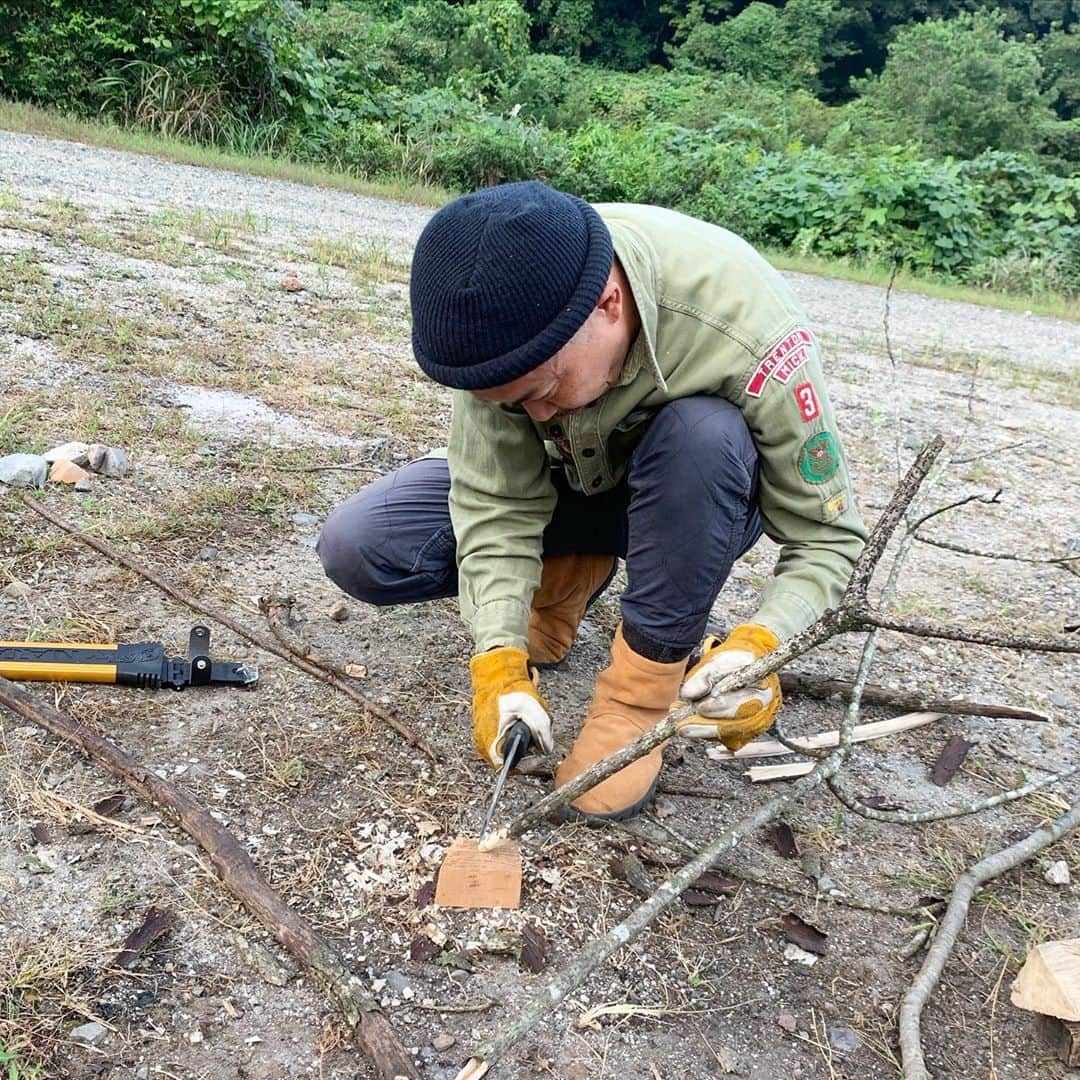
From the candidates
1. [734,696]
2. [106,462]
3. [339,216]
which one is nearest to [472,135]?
[339,216]

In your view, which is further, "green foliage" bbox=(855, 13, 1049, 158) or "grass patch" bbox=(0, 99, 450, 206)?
"green foliage" bbox=(855, 13, 1049, 158)

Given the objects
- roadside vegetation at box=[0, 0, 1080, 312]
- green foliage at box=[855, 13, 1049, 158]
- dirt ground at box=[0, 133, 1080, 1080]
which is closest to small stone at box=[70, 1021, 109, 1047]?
dirt ground at box=[0, 133, 1080, 1080]

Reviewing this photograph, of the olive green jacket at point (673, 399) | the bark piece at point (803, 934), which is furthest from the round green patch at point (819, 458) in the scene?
the bark piece at point (803, 934)

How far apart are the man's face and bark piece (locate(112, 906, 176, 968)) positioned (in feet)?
2.99

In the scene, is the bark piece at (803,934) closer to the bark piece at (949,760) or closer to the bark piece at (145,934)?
the bark piece at (949,760)

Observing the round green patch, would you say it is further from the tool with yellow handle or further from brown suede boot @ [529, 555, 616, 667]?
the tool with yellow handle

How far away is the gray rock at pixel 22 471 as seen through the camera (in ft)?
8.33

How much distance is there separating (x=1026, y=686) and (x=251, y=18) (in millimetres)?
9506

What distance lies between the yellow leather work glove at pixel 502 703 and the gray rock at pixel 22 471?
4.71 ft

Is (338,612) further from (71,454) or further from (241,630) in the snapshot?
(71,454)

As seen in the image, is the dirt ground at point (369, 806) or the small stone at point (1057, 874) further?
the small stone at point (1057, 874)

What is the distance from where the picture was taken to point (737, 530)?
70.8 inches

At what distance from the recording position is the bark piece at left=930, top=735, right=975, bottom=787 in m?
2.05

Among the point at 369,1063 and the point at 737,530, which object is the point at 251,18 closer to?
the point at 737,530
